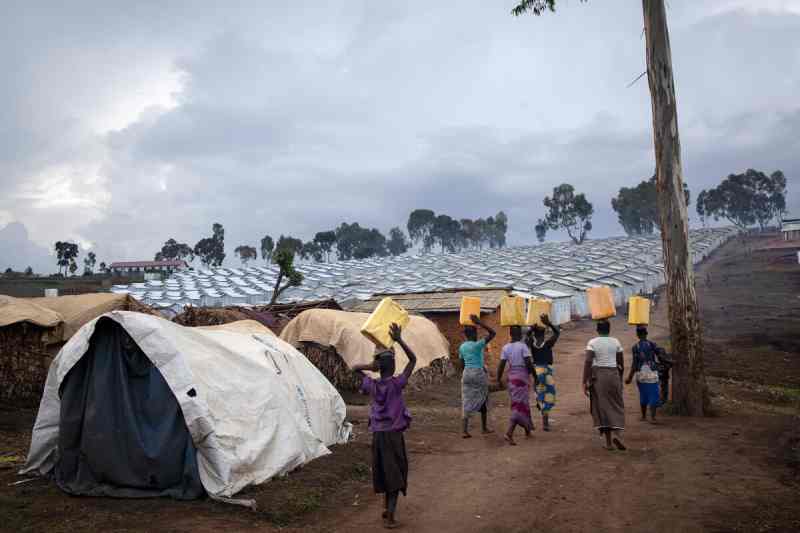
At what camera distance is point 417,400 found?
14.3 metres

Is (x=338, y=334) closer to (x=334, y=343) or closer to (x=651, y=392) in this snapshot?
(x=334, y=343)

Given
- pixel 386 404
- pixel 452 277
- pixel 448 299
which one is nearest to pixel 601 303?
pixel 386 404

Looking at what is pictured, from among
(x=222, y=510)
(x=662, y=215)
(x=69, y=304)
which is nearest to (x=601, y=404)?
(x=662, y=215)

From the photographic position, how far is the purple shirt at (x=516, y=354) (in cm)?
909

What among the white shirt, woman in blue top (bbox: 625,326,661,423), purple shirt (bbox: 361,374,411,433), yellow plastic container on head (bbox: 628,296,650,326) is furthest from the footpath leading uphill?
yellow plastic container on head (bbox: 628,296,650,326)

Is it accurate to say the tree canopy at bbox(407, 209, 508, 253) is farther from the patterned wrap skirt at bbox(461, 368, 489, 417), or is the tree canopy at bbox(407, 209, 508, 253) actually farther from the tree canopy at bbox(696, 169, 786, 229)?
the patterned wrap skirt at bbox(461, 368, 489, 417)

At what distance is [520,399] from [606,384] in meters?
1.45

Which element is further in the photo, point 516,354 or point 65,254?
point 65,254

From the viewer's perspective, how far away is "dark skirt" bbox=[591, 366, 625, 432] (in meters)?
7.96

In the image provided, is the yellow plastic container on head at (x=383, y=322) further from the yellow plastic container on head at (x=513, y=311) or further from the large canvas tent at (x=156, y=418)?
the yellow plastic container on head at (x=513, y=311)

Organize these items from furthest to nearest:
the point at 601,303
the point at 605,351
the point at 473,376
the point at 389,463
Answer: the point at 473,376 → the point at 601,303 → the point at 605,351 → the point at 389,463

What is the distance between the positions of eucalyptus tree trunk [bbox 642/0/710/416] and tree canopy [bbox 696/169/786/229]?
294ft

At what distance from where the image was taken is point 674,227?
10.4 m

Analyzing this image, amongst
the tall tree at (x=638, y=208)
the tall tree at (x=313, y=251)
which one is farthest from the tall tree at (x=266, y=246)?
the tall tree at (x=638, y=208)
